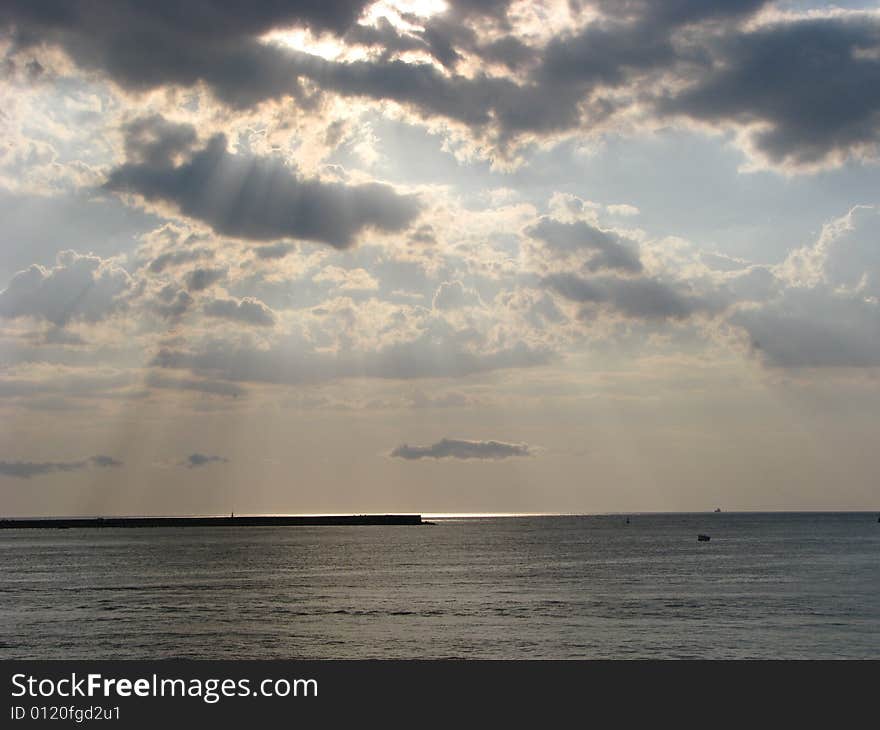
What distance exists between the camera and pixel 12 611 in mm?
77562

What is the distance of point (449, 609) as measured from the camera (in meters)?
75.5

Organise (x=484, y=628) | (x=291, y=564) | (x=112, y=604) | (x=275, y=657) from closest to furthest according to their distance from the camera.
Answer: (x=275, y=657) → (x=484, y=628) → (x=112, y=604) → (x=291, y=564)

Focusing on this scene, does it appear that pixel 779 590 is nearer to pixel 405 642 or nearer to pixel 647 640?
pixel 647 640

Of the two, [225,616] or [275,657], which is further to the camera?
[225,616]

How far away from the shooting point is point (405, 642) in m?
58.6

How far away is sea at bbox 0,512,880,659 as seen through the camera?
56.5m

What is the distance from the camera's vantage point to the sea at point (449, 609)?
2223 inches
